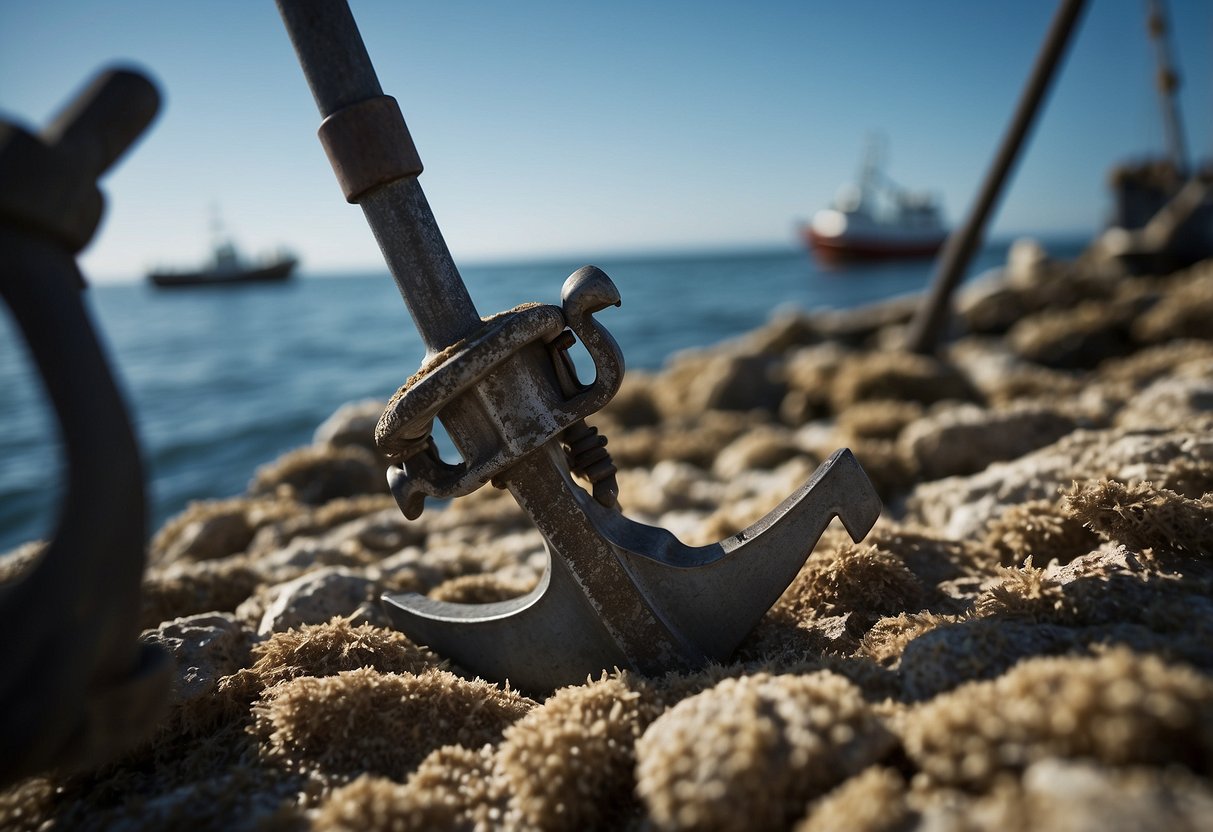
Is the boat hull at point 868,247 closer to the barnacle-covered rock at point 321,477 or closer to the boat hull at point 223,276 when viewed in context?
the barnacle-covered rock at point 321,477

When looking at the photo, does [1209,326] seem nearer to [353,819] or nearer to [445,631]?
[445,631]

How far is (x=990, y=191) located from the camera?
23.6ft

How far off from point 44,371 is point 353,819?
1156 mm

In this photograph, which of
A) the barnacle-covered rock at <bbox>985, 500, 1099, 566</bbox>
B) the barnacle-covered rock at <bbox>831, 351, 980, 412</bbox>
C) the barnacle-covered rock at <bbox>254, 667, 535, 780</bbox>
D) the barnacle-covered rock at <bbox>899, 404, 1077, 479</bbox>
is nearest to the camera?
the barnacle-covered rock at <bbox>254, 667, 535, 780</bbox>

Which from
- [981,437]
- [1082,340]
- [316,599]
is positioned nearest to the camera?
[316,599]

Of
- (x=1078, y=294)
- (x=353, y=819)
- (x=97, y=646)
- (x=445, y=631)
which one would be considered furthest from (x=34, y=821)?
(x=1078, y=294)

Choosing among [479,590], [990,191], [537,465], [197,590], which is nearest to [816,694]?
[537,465]

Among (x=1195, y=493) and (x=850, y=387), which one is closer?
(x=1195, y=493)

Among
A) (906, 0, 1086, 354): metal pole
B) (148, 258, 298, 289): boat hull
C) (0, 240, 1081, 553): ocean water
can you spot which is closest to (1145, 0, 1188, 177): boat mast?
(0, 240, 1081, 553): ocean water

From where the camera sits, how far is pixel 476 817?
63.4 inches

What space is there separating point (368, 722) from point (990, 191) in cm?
765

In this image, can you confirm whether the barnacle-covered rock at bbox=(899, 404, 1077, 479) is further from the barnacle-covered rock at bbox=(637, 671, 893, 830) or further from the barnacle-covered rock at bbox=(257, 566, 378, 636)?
the barnacle-covered rock at bbox=(257, 566, 378, 636)

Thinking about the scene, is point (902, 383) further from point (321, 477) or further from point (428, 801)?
point (428, 801)

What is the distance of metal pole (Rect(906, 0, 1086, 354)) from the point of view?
245 inches
